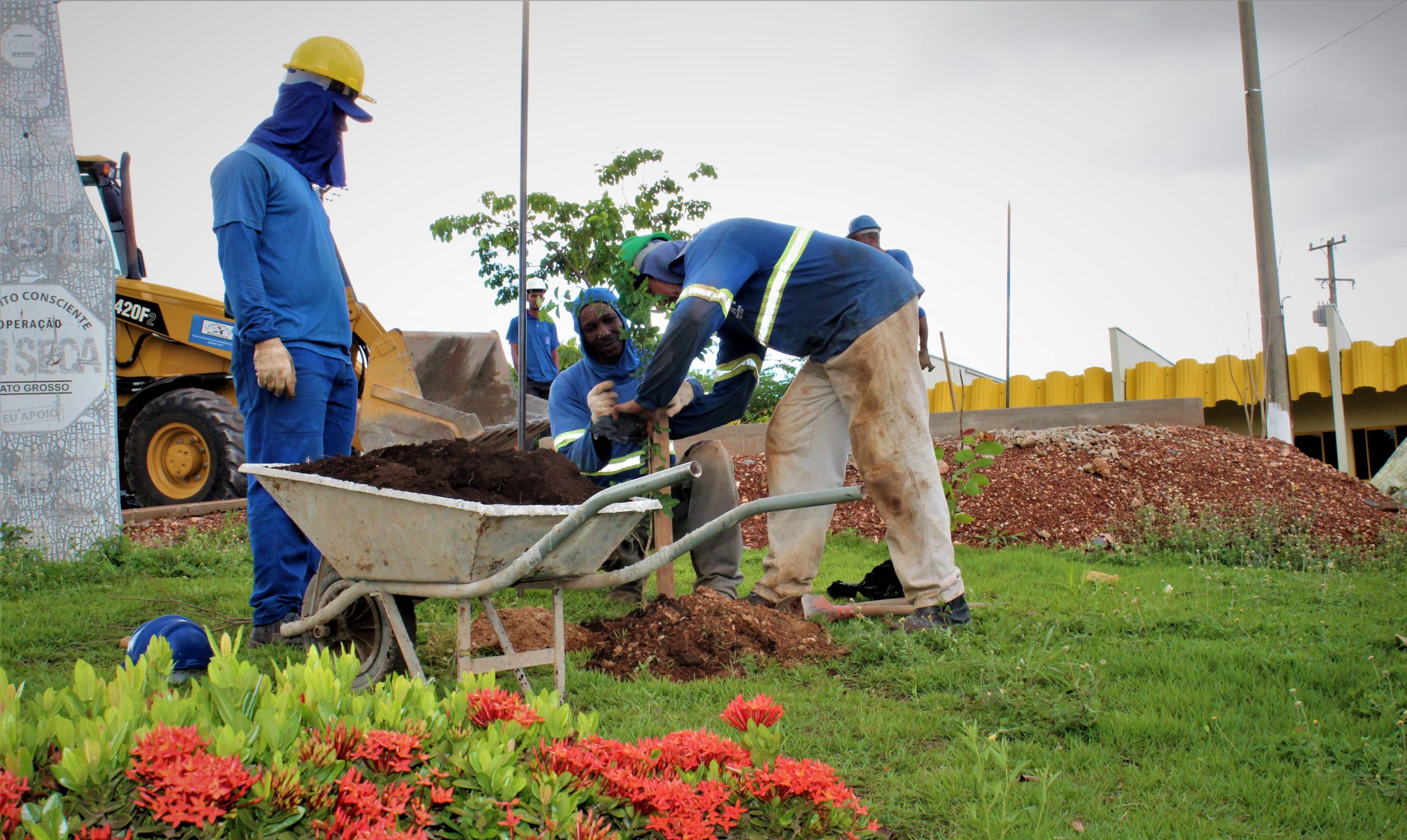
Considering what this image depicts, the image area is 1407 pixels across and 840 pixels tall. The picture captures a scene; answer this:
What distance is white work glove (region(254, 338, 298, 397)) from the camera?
11.2 feet

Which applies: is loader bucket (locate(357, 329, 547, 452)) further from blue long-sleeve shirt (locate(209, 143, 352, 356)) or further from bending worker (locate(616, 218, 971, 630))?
bending worker (locate(616, 218, 971, 630))

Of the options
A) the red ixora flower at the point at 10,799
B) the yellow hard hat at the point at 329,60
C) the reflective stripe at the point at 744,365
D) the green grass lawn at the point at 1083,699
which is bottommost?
the green grass lawn at the point at 1083,699

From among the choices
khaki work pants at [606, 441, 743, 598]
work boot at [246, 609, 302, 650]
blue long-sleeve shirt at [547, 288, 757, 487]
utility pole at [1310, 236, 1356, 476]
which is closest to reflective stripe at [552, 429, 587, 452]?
blue long-sleeve shirt at [547, 288, 757, 487]

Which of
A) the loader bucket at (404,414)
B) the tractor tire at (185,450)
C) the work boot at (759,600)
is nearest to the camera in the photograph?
the work boot at (759,600)

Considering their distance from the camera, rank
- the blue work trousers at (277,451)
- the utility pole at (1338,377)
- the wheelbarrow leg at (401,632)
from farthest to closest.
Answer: the utility pole at (1338,377) → the blue work trousers at (277,451) → the wheelbarrow leg at (401,632)

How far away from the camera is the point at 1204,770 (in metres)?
2.26

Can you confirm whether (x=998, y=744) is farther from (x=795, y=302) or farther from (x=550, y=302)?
(x=550, y=302)

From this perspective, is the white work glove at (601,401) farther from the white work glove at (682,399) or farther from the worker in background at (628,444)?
the white work glove at (682,399)

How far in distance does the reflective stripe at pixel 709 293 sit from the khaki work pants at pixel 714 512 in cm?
107

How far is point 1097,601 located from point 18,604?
4.91m

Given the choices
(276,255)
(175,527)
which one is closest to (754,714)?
(276,255)

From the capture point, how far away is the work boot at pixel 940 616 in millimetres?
3611

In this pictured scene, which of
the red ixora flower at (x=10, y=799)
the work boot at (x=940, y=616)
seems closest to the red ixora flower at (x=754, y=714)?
the red ixora flower at (x=10, y=799)

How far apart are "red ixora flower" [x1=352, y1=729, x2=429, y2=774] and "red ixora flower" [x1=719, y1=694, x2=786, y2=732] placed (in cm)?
58
